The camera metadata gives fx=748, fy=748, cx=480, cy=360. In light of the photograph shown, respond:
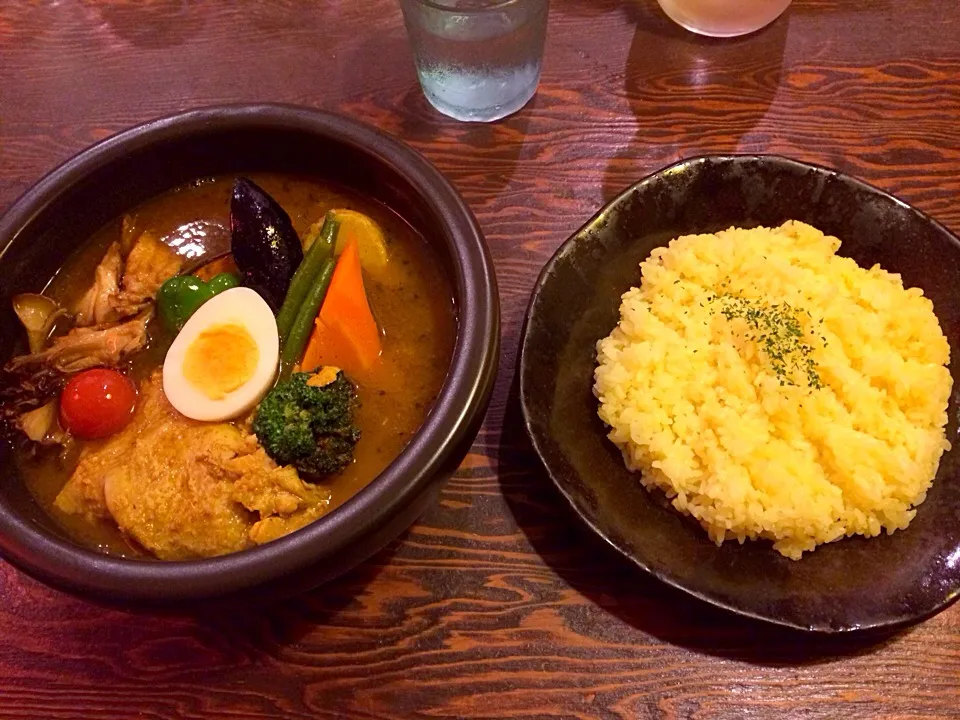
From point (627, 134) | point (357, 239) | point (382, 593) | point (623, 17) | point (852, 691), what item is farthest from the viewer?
point (623, 17)

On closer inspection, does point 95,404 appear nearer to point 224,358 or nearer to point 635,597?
point 224,358

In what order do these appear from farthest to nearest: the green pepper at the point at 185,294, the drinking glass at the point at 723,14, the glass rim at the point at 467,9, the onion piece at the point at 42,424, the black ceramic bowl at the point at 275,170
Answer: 1. the drinking glass at the point at 723,14
2. the glass rim at the point at 467,9
3. the green pepper at the point at 185,294
4. the onion piece at the point at 42,424
5. the black ceramic bowl at the point at 275,170

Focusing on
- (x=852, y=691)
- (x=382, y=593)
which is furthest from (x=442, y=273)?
(x=852, y=691)

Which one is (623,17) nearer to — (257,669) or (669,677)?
(669,677)

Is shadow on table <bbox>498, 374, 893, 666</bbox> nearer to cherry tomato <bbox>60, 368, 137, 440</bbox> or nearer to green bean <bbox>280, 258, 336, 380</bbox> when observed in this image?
green bean <bbox>280, 258, 336, 380</bbox>

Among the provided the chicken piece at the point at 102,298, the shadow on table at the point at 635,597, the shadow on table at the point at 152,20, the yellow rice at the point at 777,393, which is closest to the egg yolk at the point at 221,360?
the chicken piece at the point at 102,298

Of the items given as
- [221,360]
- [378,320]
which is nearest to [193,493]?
[221,360]

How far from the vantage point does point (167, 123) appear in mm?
1566

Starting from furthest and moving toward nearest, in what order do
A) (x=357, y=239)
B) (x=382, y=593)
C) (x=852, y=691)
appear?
(x=357, y=239) < (x=382, y=593) < (x=852, y=691)

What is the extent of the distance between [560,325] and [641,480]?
0.39m

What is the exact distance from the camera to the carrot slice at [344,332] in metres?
1.54

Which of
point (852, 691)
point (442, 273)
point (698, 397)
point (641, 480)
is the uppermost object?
point (442, 273)

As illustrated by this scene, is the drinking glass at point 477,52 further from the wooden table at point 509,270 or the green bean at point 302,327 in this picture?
the green bean at point 302,327

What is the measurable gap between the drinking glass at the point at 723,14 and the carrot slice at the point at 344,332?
1379mm
